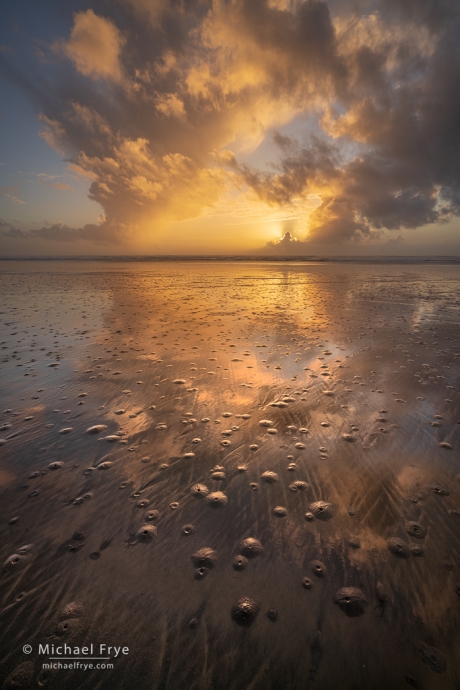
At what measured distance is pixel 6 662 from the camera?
1.82m

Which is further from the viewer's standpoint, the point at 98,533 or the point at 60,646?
the point at 98,533

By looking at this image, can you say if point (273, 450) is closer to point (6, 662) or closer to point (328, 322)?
point (6, 662)

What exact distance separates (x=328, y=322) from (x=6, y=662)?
1072 centimetres

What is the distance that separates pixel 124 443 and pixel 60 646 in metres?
2.18

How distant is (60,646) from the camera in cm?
195

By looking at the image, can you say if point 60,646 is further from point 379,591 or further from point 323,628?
point 379,591

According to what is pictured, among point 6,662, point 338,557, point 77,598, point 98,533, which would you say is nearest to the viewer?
point 6,662

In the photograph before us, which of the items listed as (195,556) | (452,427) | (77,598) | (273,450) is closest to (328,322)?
(452,427)

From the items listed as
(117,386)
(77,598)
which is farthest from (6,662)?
(117,386)

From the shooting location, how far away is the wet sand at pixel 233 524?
74.5 inches

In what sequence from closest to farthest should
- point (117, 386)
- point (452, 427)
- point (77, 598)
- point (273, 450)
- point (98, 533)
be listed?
point (77, 598)
point (98, 533)
point (273, 450)
point (452, 427)
point (117, 386)

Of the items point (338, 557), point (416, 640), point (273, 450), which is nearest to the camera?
point (416, 640)

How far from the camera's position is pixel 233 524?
2.79 metres

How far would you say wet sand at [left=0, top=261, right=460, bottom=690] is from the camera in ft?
6.21
